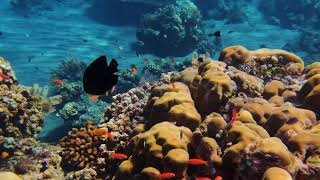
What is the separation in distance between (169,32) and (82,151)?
14403 millimetres

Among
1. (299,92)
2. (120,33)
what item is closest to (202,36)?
(120,33)

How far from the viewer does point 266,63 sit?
7660 millimetres

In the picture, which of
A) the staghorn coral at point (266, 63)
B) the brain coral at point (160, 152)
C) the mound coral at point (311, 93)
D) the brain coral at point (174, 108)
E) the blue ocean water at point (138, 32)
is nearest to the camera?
the brain coral at point (160, 152)

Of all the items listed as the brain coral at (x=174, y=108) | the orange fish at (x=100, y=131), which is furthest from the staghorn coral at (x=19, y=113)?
the brain coral at (x=174, y=108)

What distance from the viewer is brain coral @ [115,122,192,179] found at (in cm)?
461

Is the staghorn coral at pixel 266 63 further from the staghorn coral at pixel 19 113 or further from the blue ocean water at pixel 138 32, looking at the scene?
the blue ocean water at pixel 138 32

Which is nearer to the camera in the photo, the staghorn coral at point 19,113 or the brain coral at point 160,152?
the brain coral at point 160,152

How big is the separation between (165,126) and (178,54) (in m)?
15.7

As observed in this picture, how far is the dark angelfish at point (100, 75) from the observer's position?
2678 mm

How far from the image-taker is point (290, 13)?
27406 millimetres

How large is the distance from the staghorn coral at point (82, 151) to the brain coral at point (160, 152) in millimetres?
1460

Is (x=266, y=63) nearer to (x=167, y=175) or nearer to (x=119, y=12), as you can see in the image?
(x=167, y=175)

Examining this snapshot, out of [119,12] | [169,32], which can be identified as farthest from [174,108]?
[119,12]

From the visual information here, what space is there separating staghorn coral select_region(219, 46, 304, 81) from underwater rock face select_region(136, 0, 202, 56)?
475 inches
